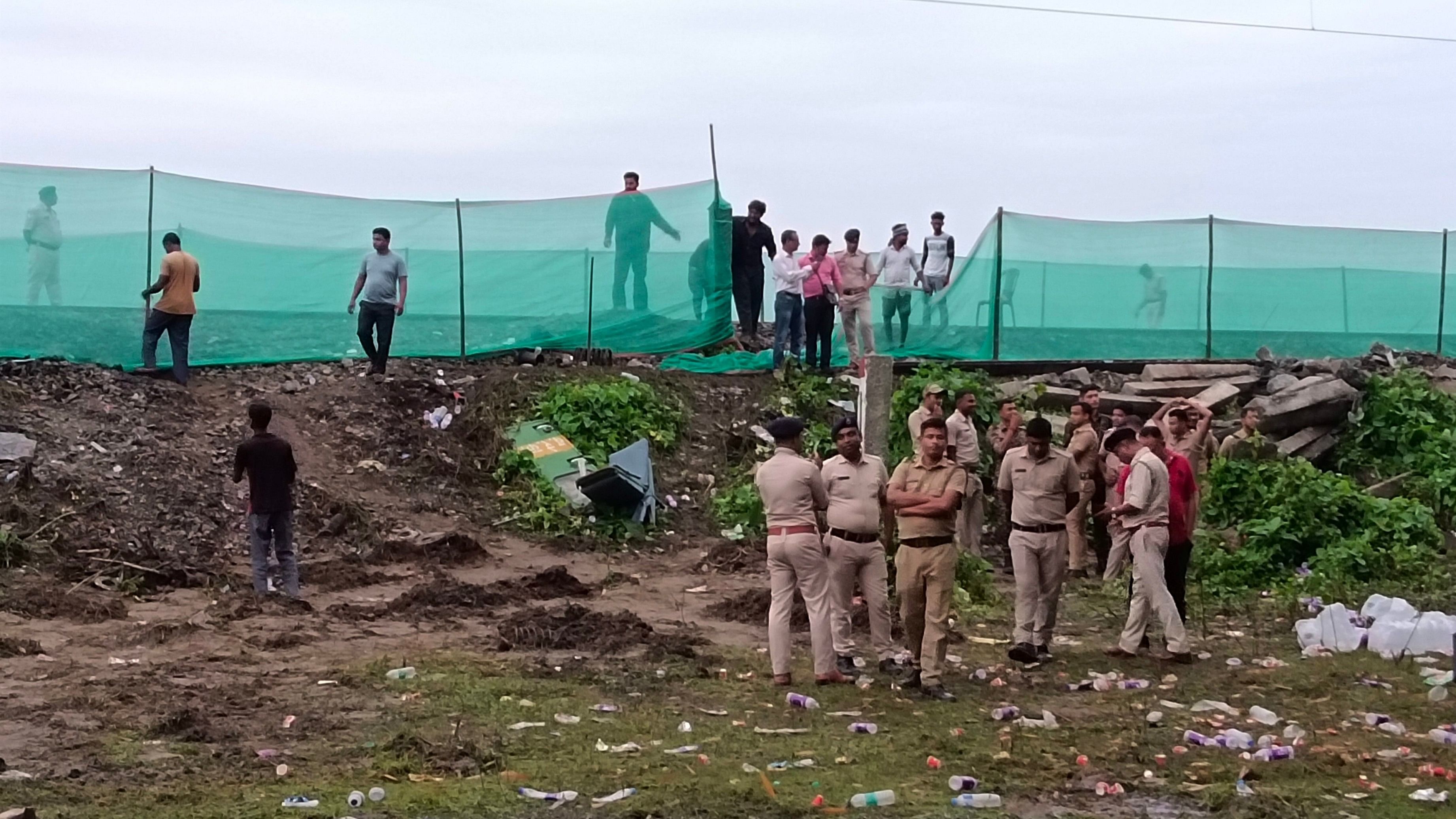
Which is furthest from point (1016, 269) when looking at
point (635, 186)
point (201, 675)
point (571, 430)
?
point (201, 675)

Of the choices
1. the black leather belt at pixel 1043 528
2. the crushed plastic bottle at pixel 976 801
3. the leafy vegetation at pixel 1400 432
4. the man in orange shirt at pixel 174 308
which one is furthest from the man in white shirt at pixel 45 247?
the leafy vegetation at pixel 1400 432

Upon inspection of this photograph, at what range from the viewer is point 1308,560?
14414 millimetres

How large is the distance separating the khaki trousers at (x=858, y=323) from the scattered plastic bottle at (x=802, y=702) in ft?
34.2

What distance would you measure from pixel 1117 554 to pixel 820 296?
7.35 m

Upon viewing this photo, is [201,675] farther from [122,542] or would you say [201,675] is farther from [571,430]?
[571,430]

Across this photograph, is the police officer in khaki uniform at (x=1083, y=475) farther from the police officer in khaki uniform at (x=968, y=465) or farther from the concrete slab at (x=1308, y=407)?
the concrete slab at (x=1308, y=407)

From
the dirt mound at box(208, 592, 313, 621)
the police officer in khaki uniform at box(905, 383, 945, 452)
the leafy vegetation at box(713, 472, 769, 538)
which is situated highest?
the police officer in khaki uniform at box(905, 383, 945, 452)

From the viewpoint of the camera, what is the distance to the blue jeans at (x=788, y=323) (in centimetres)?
1998

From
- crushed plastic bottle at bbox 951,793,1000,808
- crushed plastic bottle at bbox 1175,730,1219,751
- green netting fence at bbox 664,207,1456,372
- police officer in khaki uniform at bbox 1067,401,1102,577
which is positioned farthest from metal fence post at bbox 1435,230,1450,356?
crushed plastic bottle at bbox 951,793,1000,808

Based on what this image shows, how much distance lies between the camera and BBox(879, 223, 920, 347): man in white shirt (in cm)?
2039

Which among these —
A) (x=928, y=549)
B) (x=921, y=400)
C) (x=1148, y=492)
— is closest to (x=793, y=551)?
(x=928, y=549)

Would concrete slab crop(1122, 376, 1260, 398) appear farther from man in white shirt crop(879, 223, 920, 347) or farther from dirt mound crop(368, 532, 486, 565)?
dirt mound crop(368, 532, 486, 565)

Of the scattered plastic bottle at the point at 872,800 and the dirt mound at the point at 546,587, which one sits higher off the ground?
the scattered plastic bottle at the point at 872,800

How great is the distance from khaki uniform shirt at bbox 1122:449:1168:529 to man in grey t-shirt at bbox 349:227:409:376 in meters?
10.6
